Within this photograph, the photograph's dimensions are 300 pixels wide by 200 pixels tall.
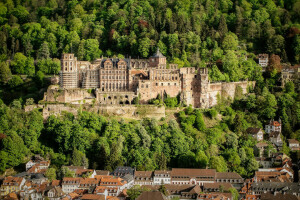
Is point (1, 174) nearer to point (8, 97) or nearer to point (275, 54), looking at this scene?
point (8, 97)

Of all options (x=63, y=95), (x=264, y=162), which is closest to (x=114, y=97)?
(x=63, y=95)

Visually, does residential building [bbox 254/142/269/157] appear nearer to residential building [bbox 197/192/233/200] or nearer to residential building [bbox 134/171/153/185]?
residential building [bbox 197/192/233/200]

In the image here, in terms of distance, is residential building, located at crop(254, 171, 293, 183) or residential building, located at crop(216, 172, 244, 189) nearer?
residential building, located at crop(216, 172, 244, 189)

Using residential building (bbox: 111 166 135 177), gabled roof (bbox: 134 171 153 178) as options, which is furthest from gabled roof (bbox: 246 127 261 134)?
residential building (bbox: 111 166 135 177)

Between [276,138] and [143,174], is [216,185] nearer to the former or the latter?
[143,174]

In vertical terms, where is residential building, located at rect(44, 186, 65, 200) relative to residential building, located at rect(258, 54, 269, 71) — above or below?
below

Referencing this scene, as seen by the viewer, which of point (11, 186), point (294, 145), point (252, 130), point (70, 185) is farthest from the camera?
point (252, 130)

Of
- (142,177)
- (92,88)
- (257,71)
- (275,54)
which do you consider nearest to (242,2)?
(275,54)
